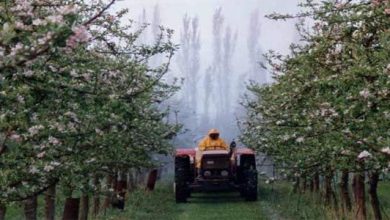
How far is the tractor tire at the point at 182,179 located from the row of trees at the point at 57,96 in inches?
471

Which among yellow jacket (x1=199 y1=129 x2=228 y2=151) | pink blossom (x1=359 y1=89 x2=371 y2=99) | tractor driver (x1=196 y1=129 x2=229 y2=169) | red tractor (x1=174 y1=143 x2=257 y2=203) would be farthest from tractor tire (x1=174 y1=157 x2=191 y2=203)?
pink blossom (x1=359 y1=89 x2=371 y2=99)

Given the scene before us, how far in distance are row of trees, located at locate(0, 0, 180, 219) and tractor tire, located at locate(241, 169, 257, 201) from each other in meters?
12.4

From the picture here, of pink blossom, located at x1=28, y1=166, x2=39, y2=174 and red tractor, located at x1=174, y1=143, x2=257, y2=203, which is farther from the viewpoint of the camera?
red tractor, located at x1=174, y1=143, x2=257, y2=203

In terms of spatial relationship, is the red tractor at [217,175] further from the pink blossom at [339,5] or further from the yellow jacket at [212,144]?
the pink blossom at [339,5]

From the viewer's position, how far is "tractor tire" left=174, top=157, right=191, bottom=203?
25.9 m

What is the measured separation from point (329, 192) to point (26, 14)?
53.7 ft

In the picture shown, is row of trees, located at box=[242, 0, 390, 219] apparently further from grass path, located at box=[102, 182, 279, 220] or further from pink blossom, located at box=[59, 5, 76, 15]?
grass path, located at box=[102, 182, 279, 220]

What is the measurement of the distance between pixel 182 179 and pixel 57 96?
19.6m

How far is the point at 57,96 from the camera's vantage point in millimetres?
6508

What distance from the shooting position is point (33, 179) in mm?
8680

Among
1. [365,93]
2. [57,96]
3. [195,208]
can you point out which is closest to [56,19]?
[57,96]

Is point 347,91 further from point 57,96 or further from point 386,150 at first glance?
point 57,96

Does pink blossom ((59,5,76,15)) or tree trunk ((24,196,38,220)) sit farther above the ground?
pink blossom ((59,5,76,15))

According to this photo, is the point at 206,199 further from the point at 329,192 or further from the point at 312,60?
the point at 312,60
